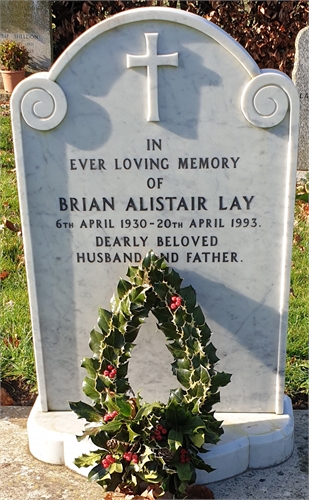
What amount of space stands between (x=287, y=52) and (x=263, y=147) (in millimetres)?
5589

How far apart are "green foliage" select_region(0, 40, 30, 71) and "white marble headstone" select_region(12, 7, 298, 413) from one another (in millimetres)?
6562

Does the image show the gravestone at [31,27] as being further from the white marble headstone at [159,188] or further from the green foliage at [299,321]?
the white marble headstone at [159,188]

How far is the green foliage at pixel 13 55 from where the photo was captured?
27.8 feet

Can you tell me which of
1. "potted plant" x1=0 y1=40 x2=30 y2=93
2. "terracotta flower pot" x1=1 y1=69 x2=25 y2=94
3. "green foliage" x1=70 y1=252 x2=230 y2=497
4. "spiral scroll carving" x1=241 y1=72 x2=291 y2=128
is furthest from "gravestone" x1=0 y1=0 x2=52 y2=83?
"green foliage" x1=70 y1=252 x2=230 y2=497

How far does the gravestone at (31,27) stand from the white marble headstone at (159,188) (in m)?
6.27

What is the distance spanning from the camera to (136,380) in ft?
9.06

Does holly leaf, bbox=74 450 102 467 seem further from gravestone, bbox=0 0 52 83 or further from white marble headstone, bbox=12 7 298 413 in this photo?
gravestone, bbox=0 0 52 83

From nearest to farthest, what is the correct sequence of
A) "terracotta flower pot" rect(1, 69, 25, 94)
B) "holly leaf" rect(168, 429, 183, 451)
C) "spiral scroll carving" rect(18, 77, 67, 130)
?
"holly leaf" rect(168, 429, 183, 451), "spiral scroll carving" rect(18, 77, 67, 130), "terracotta flower pot" rect(1, 69, 25, 94)

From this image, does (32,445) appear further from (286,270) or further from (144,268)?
(286,270)

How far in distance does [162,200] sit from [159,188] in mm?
51

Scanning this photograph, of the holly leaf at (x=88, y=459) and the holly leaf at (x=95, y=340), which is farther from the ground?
the holly leaf at (x=95, y=340)

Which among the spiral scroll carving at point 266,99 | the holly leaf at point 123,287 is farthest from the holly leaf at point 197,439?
the spiral scroll carving at point 266,99

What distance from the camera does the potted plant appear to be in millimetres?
8500

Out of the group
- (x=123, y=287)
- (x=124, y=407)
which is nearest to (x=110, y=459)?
(x=124, y=407)
